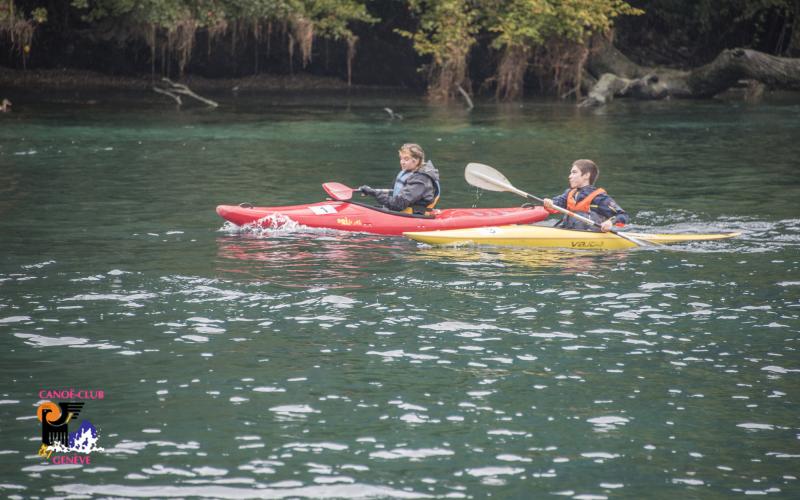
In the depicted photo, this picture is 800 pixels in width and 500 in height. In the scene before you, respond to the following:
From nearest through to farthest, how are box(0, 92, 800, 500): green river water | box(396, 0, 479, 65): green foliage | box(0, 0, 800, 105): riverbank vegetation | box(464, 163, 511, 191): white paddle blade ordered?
1. box(0, 92, 800, 500): green river water
2. box(464, 163, 511, 191): white paddle blade
3. box(0, 0, 800, 105): riverbank vegetation
4. box(396, 0, 479, 65): green foliage

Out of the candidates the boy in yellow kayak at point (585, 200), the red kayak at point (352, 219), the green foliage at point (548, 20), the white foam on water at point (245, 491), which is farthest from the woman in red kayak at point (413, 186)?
the green foliage at point (548, 20)

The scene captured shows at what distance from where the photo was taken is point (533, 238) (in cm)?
1073

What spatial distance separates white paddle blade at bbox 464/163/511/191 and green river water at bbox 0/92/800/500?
1.36m

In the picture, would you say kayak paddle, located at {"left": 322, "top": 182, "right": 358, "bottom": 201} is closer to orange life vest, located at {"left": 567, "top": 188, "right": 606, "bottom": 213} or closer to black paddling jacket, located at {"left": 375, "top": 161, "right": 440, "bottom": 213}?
black paddling jacket, located at {"left": 375, "top": 161, "right": 440, "bottom": 213}

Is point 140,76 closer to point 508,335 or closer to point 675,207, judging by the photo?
point 675,207

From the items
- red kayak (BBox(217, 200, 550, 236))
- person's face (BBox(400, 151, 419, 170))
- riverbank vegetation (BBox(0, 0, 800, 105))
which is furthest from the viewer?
riverbank vegetation (BBox(0, 0, 800, 105))

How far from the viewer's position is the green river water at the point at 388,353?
17.3 ft

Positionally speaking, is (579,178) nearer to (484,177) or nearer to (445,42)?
(484,177)

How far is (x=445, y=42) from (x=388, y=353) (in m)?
23.4

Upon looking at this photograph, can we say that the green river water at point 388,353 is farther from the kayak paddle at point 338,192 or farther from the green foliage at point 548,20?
the green foliage at point 548,20

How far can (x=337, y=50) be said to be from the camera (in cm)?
3409

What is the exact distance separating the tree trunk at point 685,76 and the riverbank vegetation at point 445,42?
4 centimetres

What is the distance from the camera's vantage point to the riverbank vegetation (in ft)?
92.1

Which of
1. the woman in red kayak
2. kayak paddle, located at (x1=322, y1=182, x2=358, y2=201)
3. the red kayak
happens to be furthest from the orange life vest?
kayak paddle, located at (x1=322, y1=182, x2=358, y2=201)
